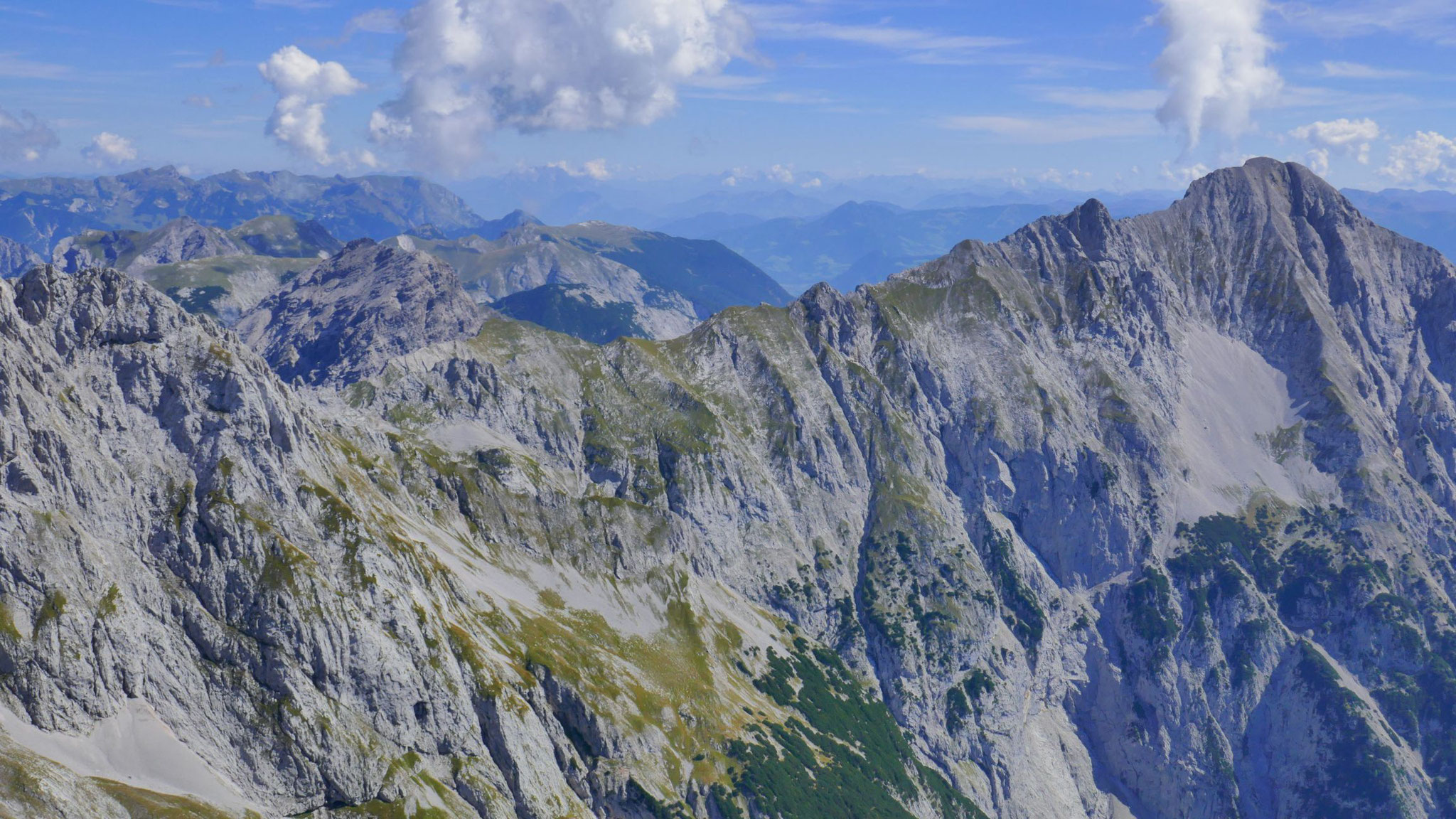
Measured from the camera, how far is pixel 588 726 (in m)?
185

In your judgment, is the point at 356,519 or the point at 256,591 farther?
the point at 356,519

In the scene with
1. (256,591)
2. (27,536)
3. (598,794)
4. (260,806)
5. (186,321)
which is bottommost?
(598,794)

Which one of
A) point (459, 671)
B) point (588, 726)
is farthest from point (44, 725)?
point (588, 726)

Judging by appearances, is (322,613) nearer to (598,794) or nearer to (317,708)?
(317,708)

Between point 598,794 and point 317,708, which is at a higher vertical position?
point 317,708

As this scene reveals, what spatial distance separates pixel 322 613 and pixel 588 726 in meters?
54.4

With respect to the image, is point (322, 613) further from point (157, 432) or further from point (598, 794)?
point (598, 794)

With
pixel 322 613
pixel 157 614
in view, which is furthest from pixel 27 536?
pixel 322 613

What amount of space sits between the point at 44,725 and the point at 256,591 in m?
31.3

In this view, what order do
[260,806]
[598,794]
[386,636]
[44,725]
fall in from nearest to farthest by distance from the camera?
[44,725]
[260,806]
[386,636]
[598,794]

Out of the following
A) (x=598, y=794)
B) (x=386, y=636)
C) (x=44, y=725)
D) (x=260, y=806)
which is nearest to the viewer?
(x=44, y=725)

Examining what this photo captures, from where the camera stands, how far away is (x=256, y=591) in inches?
5915

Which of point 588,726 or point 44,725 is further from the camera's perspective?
point 588,726

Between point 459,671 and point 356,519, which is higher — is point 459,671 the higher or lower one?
the lower one
